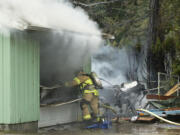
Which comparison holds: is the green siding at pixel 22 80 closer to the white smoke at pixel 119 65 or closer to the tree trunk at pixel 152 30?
the white smoke at pixel 119 65

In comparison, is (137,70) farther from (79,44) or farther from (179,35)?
(79,44)

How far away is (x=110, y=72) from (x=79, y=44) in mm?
5037

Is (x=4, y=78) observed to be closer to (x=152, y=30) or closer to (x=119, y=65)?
(x=119, y=65)

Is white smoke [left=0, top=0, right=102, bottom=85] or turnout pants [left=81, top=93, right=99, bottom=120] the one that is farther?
turnout pants [left=81, top=93, right=99, bottom=120]

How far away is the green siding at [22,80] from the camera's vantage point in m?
8.45

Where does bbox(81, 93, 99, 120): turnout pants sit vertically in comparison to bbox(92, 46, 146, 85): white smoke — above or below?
below

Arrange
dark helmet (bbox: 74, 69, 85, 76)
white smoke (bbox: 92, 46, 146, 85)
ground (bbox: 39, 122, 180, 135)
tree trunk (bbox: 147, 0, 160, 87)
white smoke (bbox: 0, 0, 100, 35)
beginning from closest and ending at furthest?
1. white smoke (bbox: 0, 0, 100, 35)
2. ground (bbox: 39, 122, 180, 135)
3. dark helmet (bbox: 74, 69, 85, 76)
4. white smoke (bbox: 92, 46, 146, 85)
5. tree trunk (bbox: 147, 0, 160, 87)

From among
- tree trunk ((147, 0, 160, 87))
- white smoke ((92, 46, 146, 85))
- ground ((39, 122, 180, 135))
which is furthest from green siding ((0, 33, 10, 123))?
tree trunk ((147, 0, 160, 87))

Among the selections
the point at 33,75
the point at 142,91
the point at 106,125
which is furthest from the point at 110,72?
the point at 33,75

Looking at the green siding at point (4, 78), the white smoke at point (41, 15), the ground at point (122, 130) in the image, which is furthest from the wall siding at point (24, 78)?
the ground at point (122, 130)

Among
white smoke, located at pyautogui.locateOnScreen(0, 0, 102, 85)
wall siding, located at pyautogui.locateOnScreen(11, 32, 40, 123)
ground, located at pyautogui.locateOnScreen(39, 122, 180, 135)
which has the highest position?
white smoke, located at pyautogui.locateOnScreen(0, 0, 102, 85)

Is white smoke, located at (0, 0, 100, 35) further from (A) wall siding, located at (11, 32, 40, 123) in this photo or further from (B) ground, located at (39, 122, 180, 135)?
(B) ground, located at (39, 122, 180, 135)

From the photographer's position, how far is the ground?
358 inches

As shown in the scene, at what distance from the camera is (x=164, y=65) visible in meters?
16.8
